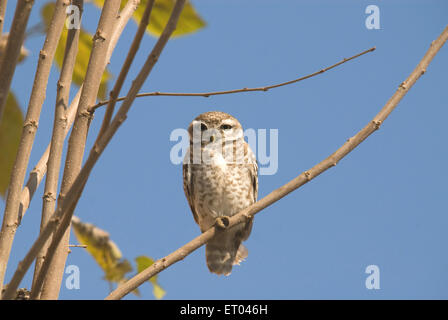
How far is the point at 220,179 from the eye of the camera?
4.21 meters

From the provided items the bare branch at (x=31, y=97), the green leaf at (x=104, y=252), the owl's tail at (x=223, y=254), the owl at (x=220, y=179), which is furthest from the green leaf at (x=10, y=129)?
the owl's tail at (x=223, y=254)

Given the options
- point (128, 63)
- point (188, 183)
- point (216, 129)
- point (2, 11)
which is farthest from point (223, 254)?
point (128, 63)

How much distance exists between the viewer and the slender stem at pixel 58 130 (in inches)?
83.4

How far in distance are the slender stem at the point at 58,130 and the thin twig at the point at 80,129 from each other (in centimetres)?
10

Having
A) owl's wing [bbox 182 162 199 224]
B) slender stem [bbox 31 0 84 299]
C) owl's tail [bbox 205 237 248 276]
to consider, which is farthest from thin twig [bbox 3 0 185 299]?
owl's tail [bbox 205 237 248 276]

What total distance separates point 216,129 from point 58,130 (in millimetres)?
2289

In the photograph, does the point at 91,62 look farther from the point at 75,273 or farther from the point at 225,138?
the point at 225,138

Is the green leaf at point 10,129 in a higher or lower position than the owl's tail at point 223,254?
lower

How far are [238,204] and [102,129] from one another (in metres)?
2.66

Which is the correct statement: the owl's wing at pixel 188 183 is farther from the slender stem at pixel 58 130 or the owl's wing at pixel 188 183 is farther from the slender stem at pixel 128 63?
the slender stem at pixel 128 63

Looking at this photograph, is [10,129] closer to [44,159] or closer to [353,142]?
[44,159]

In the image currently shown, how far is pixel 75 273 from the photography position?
2.30 m

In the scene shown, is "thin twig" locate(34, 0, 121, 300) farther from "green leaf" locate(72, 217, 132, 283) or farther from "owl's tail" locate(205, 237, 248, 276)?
"owl's tail" locate(205, 237, 248, 276)
